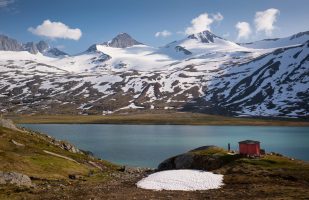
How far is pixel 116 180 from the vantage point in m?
57.5

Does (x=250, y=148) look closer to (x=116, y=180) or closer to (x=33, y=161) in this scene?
(x=116, y=180)

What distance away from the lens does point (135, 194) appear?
4394 cm

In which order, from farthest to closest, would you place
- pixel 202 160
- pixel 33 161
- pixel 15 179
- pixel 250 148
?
1. pixel 202 160
2. pixel 250 148
3. pixel 33 161
4. pixel 15 179

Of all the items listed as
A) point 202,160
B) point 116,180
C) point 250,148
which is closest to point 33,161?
point 116,180

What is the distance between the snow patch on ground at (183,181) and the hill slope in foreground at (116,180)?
132cm

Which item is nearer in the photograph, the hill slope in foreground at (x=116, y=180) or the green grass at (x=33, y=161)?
the hill slope in foreground at (x=116, y=180)

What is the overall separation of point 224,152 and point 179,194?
27.2m

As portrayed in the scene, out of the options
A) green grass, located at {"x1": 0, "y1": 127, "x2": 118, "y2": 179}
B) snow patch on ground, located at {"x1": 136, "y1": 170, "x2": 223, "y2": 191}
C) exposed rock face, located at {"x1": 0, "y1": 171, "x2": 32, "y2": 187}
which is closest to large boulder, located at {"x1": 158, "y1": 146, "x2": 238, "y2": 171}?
snow patch on ground, located at {"x1": 136, "y1": 170, "x2": 223, "y2": 191}

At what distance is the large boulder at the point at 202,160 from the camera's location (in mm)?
62938

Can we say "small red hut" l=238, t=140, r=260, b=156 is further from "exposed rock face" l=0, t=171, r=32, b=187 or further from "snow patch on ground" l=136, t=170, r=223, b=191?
"exposed rock face" l=0, t=171, r=32, b=187

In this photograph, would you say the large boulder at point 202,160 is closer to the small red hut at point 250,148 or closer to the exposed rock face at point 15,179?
the small red hut at point 250,148

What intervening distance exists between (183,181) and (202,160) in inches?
559

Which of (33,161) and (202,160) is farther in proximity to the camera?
(202,160)

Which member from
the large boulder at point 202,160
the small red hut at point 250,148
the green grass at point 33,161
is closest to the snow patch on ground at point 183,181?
the large boulder at point 202,160
